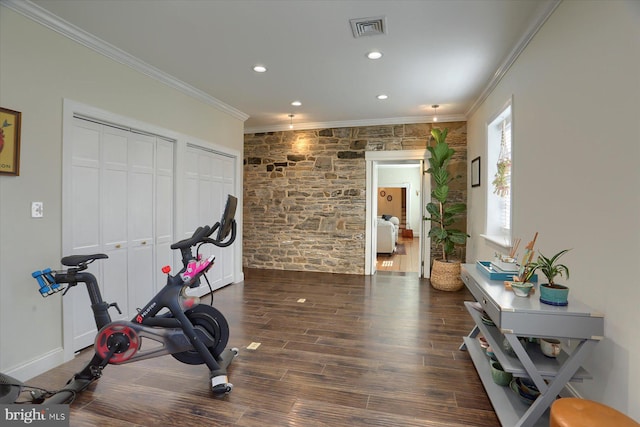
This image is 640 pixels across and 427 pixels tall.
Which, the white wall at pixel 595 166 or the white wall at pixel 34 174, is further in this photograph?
the white wall at pixel 34 174

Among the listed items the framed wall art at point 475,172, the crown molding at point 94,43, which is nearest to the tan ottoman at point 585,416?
the framed wall art at point 475,172

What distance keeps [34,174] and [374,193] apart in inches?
184

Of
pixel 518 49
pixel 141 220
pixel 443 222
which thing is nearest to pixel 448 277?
pixel 443 222

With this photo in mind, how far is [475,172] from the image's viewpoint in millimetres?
4785

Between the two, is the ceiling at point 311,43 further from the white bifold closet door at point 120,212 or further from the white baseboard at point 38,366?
the white baseboard at point 38,366

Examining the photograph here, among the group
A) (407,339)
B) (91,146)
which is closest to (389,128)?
(407,339)

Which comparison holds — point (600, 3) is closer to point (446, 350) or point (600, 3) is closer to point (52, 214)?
point (446, 350)

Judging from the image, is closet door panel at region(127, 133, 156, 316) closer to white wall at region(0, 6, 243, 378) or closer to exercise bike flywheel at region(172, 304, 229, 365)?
white wall at region(0, 6, 243, 378)

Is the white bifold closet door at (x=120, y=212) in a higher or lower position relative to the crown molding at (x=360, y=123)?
lower

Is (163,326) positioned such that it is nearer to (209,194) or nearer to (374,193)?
(209,194)

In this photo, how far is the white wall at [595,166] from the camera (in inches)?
61.9

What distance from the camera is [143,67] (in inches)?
132

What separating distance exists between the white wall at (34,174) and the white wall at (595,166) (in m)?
3.60

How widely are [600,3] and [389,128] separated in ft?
12.9
